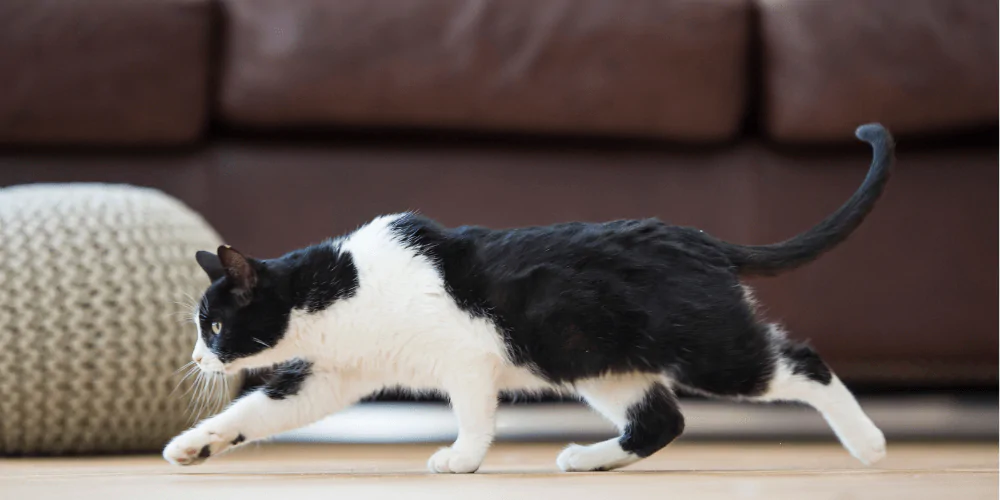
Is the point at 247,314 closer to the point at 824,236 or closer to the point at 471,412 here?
the point at 471,412

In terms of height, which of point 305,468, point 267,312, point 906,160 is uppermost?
point 906,160

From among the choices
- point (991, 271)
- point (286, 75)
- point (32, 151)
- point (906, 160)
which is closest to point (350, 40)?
point (286, 75)

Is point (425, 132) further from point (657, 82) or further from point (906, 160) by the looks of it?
point (906, 160)

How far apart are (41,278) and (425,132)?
0.56 metres

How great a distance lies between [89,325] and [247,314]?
10.2 inches

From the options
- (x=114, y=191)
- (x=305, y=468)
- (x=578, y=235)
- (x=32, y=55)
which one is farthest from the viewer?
(x=32, y=55)

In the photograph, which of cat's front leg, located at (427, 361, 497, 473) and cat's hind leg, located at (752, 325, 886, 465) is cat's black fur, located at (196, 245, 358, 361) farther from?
cat's hind leg, located at (752, 325, 886, 465)

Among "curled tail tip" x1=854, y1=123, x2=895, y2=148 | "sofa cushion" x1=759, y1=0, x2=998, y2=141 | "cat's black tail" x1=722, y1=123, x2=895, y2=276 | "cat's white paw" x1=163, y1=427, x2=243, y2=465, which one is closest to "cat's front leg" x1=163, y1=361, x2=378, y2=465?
"cat's white paw" x1=163, y1=427, x2=243, y2=465

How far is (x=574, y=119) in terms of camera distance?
4.51 feet

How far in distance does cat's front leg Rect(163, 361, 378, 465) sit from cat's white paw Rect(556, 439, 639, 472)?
0.61 ft

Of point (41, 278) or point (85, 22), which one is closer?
point (41, 278)

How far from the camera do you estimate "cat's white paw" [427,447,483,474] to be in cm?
82

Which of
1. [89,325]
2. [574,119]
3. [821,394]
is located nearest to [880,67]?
[574,119]

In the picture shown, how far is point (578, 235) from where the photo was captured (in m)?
0.82
